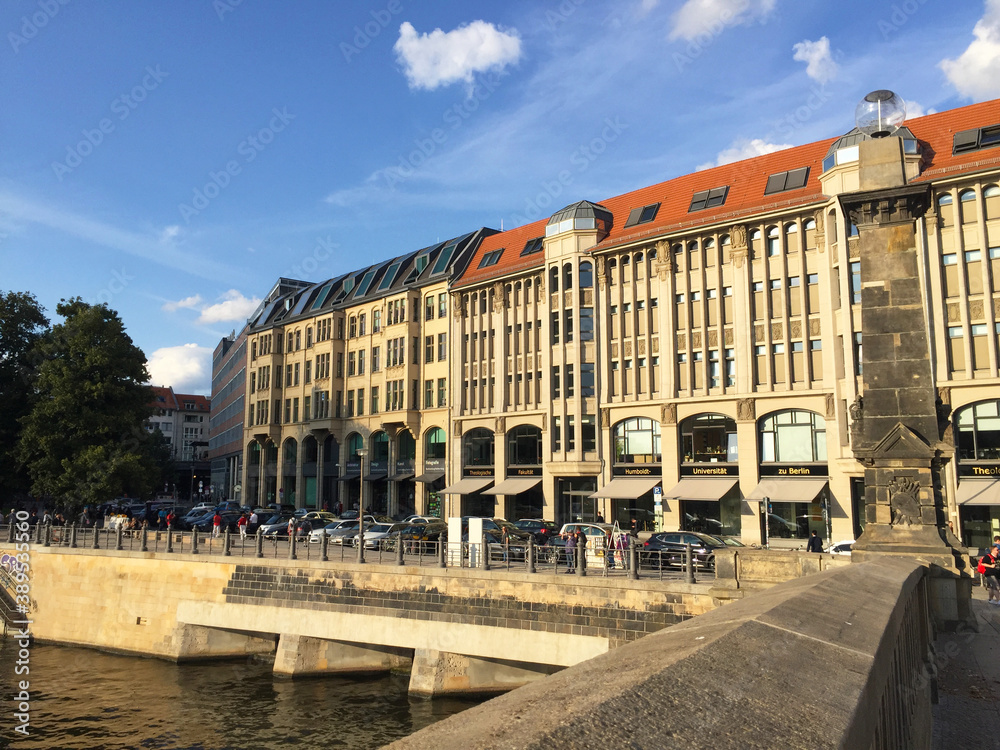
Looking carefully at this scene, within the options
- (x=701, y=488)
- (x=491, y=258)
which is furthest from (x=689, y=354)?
(x=491, y=258)

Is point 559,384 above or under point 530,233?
under

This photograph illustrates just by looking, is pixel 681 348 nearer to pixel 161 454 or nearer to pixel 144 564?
pixel 144 564

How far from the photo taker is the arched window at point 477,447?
161 feet

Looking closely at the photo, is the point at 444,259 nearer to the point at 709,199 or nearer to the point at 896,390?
the point at 709,199

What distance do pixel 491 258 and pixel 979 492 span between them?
32.3m

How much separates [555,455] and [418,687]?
2376cm

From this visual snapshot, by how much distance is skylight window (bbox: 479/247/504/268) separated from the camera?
172 ft

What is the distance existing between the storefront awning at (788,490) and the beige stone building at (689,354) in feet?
0.45

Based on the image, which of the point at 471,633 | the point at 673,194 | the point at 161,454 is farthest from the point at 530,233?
the point at 161,454

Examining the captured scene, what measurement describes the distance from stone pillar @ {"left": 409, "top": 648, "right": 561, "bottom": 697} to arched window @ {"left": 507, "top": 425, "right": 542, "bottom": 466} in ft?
78.2

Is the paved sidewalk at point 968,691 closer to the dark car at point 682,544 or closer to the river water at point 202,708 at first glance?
the dark car at point 682,544

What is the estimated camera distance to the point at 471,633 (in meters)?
21.5

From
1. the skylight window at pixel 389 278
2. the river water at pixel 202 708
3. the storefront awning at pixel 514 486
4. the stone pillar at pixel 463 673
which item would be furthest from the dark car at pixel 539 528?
the skylight window at pixel 389 278

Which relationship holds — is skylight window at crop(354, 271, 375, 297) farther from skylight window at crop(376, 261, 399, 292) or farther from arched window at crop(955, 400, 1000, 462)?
arched window at crop(955, 400, 1000, 462)
